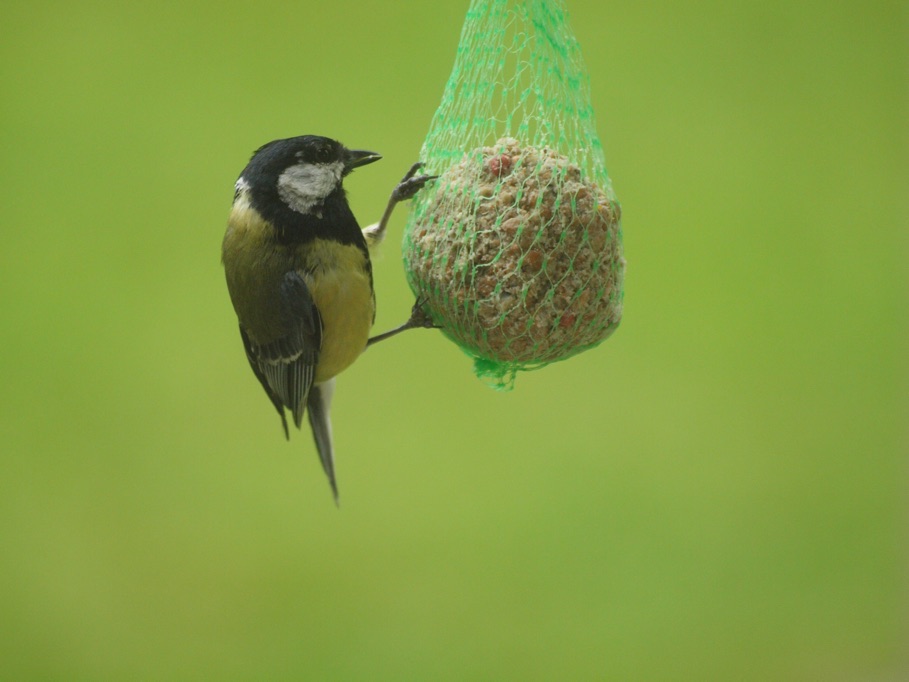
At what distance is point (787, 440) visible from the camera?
2809mm

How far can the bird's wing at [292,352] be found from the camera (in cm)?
Result: 165

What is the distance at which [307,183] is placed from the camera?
157cm

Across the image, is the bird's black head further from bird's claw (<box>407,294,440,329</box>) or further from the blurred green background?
the blurred green background

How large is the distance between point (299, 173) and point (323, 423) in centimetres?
67

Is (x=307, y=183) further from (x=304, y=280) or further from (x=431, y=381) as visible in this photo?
(x=431, y=381)

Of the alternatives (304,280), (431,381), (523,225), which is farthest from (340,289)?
(431,381)

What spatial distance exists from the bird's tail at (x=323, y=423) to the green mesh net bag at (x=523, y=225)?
1.80 ft

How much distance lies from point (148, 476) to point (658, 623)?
166 centimetres

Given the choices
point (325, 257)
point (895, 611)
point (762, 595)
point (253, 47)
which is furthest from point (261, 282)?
point (895, 611)

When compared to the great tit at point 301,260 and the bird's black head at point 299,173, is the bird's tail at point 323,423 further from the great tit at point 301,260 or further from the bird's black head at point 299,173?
the bird's black head at point 299,173

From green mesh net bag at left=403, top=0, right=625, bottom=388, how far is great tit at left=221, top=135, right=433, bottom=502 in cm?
12

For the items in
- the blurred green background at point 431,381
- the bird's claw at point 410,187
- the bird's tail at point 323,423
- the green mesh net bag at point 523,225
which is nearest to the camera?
the green mesh net bag at point 523,225

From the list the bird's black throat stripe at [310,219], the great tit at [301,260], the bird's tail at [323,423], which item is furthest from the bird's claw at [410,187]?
the bird's tail at [323,423]

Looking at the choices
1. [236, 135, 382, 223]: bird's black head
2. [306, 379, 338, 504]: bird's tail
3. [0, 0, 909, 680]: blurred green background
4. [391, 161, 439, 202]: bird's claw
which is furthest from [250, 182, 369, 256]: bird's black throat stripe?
[0, 0, 909, 680]: blurred green background
